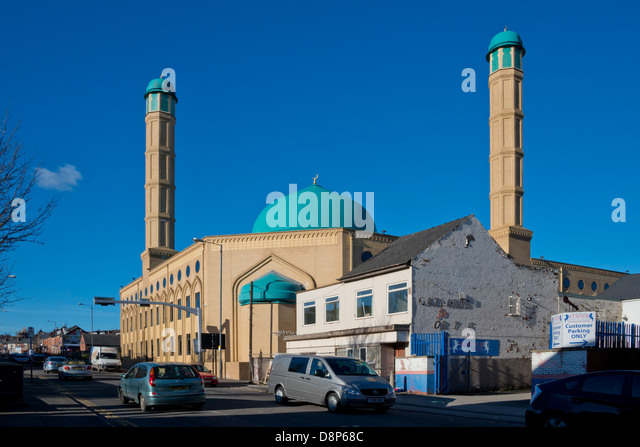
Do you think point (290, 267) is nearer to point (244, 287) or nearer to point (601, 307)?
point (244, 287)

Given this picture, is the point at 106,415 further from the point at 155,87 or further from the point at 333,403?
the point at 155,87

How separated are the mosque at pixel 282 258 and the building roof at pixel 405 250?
43.4ft

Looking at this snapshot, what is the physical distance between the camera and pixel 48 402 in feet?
75.0

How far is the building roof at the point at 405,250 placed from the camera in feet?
106

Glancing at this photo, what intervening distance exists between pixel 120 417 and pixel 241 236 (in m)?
41.0

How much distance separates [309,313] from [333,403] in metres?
22.4

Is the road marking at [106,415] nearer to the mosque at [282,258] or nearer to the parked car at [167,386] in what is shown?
the parked car at [167,386]

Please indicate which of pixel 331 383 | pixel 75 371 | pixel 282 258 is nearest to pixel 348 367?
pixel 331 383

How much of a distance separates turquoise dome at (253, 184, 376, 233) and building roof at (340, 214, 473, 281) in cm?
2268

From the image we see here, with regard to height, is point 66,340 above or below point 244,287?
below

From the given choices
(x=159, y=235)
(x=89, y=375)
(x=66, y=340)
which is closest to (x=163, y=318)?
(x=159, y=235)

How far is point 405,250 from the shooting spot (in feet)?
113

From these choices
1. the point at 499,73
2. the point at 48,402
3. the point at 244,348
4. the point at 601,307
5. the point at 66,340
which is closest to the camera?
the point at 48,402

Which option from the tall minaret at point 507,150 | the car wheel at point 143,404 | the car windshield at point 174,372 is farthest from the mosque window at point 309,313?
the tall minaret at point 507,150
